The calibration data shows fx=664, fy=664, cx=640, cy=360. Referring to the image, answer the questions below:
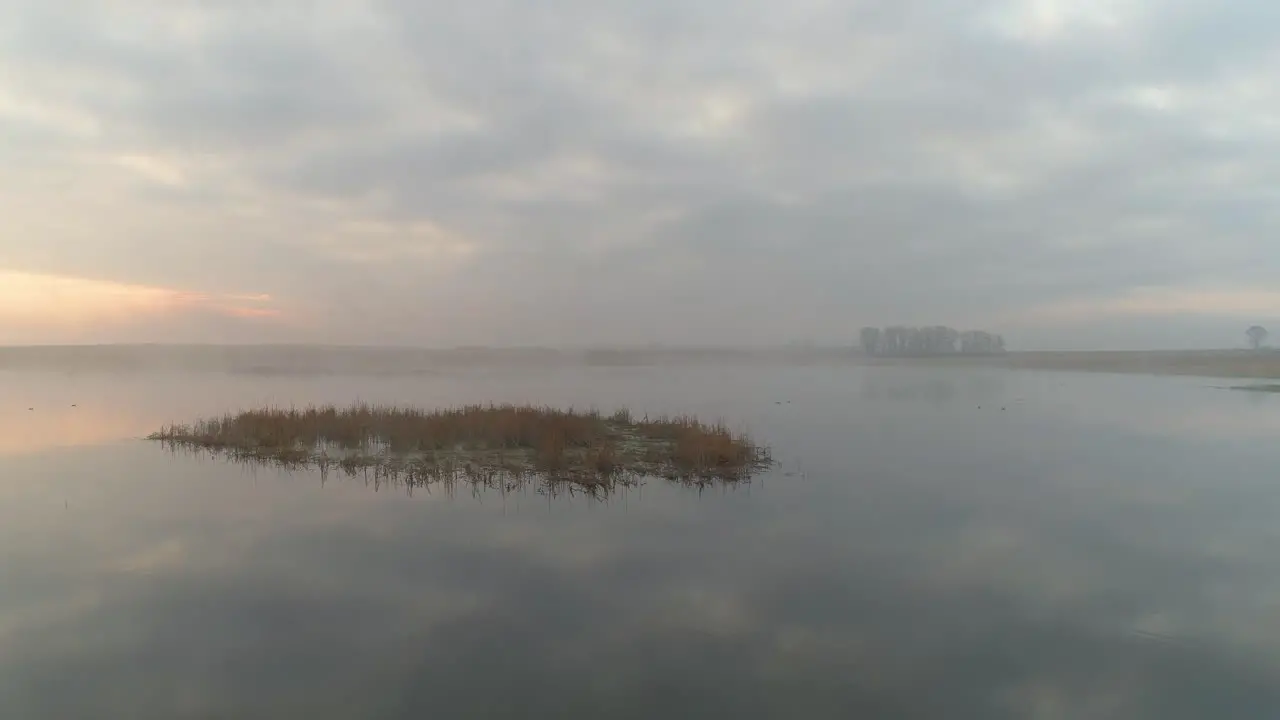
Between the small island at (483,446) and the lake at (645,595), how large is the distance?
44.6 inches

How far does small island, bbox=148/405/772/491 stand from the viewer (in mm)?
14078

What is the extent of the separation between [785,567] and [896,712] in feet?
10.6

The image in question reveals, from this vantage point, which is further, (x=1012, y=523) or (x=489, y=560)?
(x=1012, y=523)

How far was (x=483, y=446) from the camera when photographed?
17.2 m

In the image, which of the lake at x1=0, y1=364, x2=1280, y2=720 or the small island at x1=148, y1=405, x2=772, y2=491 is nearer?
the lake at x1=0, y1=364, x2=1280, y2=720

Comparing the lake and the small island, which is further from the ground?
the small island

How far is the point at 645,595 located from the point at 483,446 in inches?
418

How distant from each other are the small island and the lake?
3.72ft

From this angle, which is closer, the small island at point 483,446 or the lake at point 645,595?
the lake at point 645,595

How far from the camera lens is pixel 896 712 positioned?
5.14 m

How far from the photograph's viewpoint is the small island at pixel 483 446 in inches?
554

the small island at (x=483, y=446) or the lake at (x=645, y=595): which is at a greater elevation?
the small island at (x=483, y=446)

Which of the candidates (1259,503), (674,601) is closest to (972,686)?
(674,601)

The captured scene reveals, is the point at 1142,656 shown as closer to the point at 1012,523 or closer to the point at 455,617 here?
the point at 1012,523
